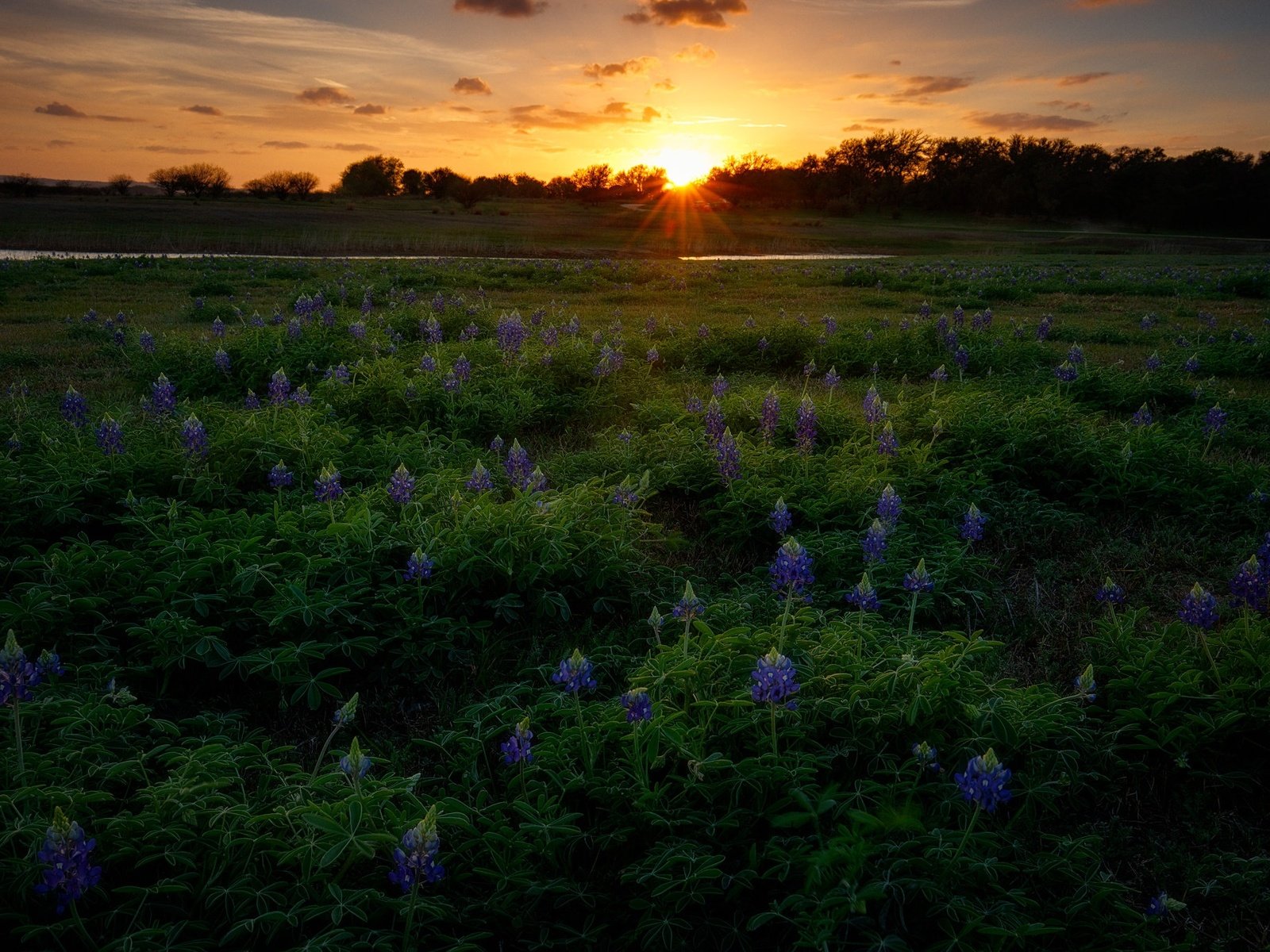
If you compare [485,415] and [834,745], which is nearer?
[834,745]

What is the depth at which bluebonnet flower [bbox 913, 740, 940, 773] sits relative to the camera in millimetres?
2488

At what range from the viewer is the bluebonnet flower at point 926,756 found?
2.49 metres

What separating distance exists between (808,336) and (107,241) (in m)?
33.2

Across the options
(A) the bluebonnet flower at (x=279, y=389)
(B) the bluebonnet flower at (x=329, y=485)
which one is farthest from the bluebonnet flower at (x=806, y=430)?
(A) the bluebonnet flower at (x=279, y=389)

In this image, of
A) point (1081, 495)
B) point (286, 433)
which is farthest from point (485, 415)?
point (1081, 495)

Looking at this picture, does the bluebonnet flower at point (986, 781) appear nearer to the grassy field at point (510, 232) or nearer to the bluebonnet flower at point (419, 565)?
the bluebonnet flower at point (419, 565)

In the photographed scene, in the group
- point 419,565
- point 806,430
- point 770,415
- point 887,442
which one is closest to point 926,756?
point 419,565

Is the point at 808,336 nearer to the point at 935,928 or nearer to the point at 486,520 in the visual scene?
the point at 486,520

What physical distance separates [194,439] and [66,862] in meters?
3.08

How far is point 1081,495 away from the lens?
5.39 m

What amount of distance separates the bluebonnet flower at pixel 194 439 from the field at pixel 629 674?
0.08 feet

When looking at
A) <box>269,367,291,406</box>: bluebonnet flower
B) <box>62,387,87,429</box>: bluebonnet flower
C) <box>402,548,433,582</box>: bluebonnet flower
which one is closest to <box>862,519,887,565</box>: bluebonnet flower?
<box>402,548,433,582</box>: bluebonnet flower

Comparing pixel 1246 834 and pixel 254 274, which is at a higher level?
pixel 254 274

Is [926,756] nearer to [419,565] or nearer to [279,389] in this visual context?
[419,565]
